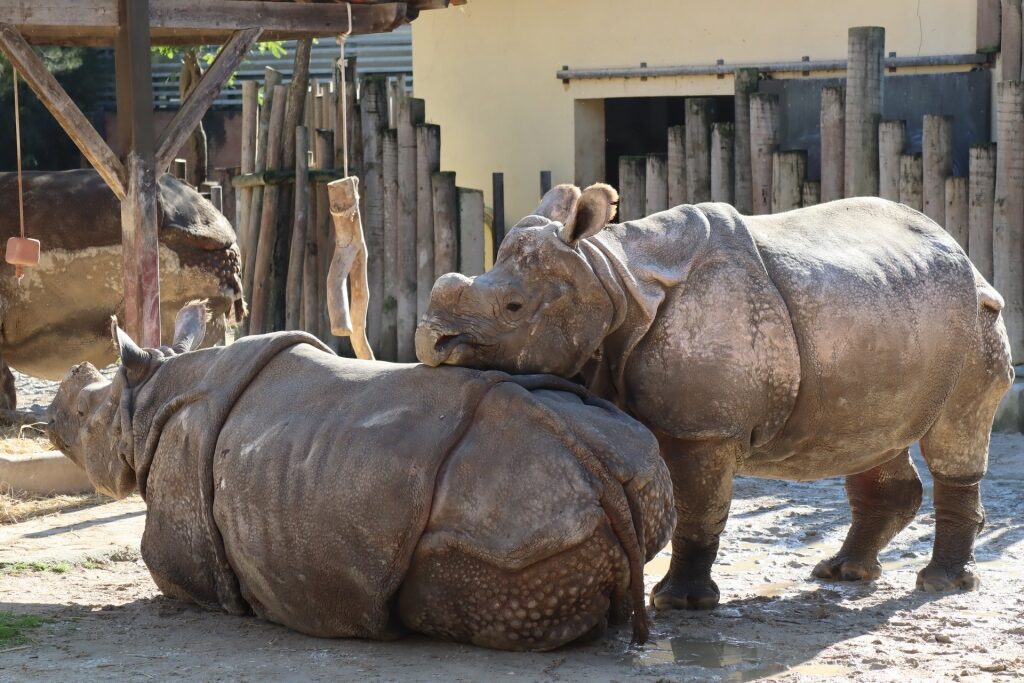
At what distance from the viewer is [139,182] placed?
7711mm

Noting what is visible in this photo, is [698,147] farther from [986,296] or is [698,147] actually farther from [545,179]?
[986,296]

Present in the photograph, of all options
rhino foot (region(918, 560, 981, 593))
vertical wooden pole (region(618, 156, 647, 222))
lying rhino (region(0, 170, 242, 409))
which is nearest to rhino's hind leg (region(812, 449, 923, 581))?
rhino foot (region(918, 560, 981, 593))

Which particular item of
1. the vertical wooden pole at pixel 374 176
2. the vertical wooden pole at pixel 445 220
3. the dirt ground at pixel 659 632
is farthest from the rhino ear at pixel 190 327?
the vertical wooden pole at pixel 374 176

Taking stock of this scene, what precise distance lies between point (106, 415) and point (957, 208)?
19.0 ft

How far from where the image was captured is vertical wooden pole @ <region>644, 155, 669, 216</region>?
1070 centimetres

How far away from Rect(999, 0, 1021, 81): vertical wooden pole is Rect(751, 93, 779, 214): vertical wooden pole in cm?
145

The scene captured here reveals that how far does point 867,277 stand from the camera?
5422mm

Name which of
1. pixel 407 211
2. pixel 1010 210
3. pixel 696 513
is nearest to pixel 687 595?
pixel 696 513

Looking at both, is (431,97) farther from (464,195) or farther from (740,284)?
(740,284)

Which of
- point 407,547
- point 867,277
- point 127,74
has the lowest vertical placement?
point 407,547

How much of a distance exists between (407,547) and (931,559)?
2.40 meters

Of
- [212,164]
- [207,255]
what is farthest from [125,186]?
[212,164]

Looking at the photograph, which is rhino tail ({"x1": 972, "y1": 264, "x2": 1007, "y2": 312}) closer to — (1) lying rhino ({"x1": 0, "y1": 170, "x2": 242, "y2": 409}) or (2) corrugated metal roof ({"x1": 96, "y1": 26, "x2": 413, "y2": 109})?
(1) lying rhino ({"x1": 0, "y1": 170, "x2": 242, "y2": 409})

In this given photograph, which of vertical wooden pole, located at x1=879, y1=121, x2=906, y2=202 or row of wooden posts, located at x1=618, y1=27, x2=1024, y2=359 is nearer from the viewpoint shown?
row of wooden posts, located at x1=618, y1=27, x2=1024, y2=359
